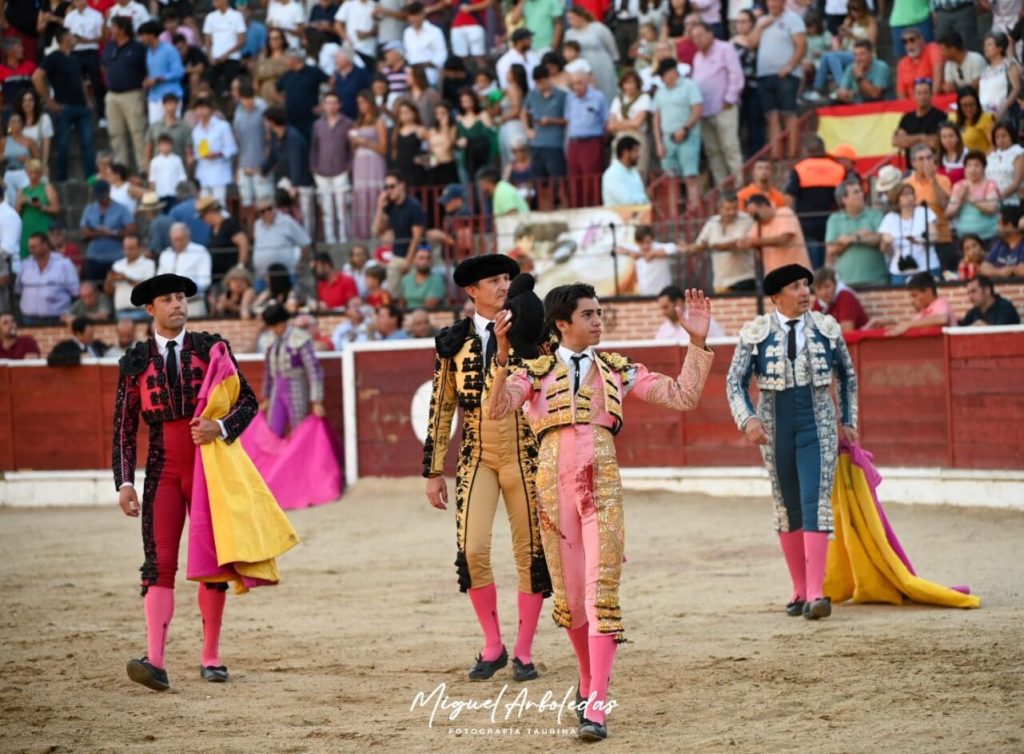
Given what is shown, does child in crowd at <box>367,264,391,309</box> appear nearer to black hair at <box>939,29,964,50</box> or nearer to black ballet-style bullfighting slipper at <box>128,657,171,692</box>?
black hair at <box>939,29,964,50</box>

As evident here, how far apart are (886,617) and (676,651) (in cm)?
102

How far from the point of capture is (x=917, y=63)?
13.1 metres

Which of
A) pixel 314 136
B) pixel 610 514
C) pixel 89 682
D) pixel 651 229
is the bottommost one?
pixel 89 682

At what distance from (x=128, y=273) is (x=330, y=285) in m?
1.80

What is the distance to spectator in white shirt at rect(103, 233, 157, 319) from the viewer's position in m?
14.4

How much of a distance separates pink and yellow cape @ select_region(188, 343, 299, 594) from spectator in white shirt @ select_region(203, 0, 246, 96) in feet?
36.1

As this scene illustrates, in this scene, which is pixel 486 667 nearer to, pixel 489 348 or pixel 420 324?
pixel 489 348

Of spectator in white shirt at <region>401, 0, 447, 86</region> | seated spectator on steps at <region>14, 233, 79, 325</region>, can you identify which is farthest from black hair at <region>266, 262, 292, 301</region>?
spectator in white shirt at <region>401, 0, 447, 86</region>

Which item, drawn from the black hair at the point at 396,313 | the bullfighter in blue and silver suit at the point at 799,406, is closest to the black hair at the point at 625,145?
the black hair at the point at 396,313

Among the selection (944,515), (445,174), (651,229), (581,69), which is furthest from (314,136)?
(944,515)

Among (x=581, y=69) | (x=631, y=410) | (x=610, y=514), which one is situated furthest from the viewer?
(x=581, y=69)

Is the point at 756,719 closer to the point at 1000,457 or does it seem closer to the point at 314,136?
the point at 1000,457

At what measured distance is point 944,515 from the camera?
10.4 m

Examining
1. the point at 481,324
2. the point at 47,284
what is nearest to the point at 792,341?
the point at 481,324
